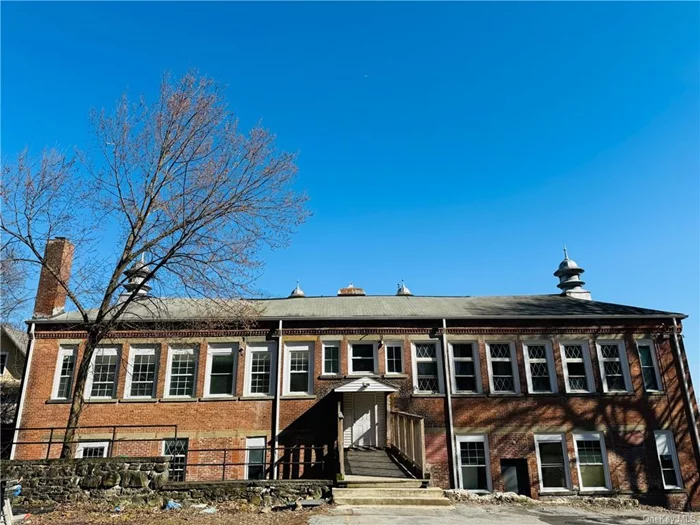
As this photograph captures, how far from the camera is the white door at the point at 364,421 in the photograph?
53.5ft

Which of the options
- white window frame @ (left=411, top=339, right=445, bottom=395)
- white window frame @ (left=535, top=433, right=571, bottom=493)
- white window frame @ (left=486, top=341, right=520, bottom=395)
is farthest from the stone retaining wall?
white window frame @ (left=535, top=433, right=571, bottom=493)

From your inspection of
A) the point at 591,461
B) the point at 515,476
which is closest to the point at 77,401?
the point at 515,476

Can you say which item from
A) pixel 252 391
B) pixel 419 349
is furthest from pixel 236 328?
pixel 419 349

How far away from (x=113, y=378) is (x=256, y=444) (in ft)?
19.1

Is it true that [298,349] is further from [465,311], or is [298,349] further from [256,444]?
[465,311]

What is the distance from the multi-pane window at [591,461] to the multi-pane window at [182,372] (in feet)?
44.9

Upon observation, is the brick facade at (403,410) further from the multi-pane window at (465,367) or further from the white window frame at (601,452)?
the multi-pane window at (465,367)

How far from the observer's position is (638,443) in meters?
16.4

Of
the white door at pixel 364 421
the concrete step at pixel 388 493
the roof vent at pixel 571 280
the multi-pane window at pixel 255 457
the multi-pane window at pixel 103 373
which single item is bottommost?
the concrete step at pixel 388 493

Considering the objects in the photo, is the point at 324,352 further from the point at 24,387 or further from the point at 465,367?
the point at 24,387

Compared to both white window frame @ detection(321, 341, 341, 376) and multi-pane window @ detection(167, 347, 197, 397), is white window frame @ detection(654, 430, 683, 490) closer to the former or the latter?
white window frame @ detection(321, 341, 341, 376)

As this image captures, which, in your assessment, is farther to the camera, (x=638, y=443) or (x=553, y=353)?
(x=553, y=353)

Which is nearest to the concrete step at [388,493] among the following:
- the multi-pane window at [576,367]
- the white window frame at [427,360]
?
the white window frame at [427,360]

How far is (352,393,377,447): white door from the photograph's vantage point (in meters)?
16.3
